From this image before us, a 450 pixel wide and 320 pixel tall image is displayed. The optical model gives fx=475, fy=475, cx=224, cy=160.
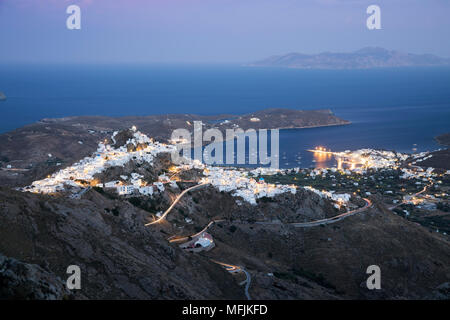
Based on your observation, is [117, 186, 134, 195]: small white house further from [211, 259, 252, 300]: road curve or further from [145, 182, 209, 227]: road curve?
[211, 259, 252, 300]: road curve

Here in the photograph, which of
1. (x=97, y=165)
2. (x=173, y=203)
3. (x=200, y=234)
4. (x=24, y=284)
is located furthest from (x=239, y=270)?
(x=97, y=165)

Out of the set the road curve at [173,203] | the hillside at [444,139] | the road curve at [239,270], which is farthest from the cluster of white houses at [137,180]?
the hillside at [444,139]

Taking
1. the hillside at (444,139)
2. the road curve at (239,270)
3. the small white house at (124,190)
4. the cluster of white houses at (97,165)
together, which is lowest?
the road curve at (239,270)

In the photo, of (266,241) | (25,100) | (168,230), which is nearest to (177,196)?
(168,230)

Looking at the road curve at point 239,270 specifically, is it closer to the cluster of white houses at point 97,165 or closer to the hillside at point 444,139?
the cluster of white houses at point 97,165

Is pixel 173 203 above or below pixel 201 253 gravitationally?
above

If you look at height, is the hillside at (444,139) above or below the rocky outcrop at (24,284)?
below

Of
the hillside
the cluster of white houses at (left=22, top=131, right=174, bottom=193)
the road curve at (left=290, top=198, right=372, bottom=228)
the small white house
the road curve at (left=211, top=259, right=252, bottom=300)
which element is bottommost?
the road curve at (left=290, top=198, right=372, bottom=228)

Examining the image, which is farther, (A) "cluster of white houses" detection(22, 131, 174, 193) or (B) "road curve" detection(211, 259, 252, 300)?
(A) "cluster of white houses" detection(22, 131, 174, 193)

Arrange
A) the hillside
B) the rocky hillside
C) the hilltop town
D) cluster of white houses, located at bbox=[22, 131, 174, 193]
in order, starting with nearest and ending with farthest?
1. the rocky hillside
2. the hilltop town
3. cluster of white houses, located at bbox=[22, 131, 174, 193]
4. the hillside

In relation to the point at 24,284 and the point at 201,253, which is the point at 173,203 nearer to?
the point at 201,253

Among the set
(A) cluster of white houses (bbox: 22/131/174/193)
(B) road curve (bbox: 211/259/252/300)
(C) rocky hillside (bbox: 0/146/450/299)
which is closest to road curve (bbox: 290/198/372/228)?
(C) rocky hillside (bbox: 0/146/450/299)
